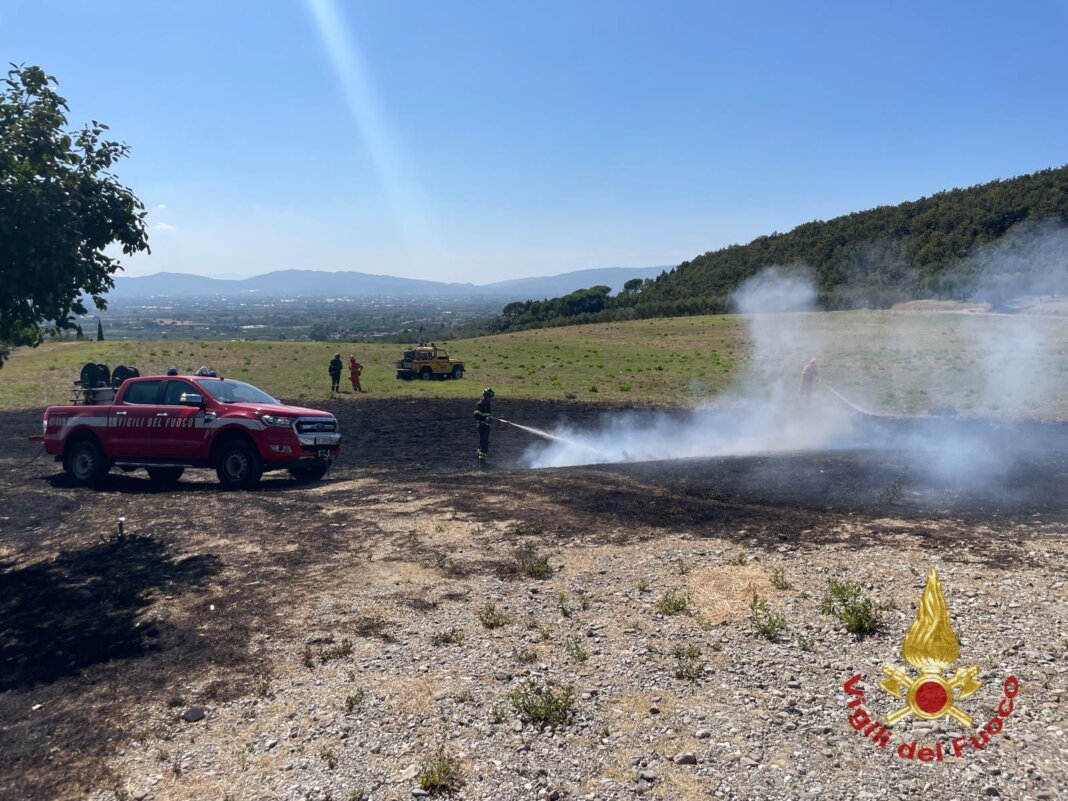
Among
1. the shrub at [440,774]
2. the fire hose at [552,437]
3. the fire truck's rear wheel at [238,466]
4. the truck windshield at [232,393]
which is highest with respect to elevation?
the truck windshield at [232,393]

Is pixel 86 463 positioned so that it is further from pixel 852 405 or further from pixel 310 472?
pixel 852 405

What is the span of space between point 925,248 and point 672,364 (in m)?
17.7

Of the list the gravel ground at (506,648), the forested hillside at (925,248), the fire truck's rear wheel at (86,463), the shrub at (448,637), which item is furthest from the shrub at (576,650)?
the forested hillside at (925,248)

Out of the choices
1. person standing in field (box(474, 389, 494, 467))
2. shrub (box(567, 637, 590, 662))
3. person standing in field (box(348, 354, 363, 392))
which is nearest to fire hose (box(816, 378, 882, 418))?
person standing in field (box(474, 389, 494, 467))

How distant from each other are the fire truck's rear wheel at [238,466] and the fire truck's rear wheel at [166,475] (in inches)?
67.9

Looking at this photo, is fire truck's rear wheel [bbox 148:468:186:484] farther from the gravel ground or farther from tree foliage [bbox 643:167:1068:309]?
tree foliage [bbox 643:167:1068:309]

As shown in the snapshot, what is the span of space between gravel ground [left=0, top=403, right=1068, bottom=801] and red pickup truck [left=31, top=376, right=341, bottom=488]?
71.3 inches

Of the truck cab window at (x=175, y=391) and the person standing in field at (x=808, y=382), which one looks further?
the person standing in field at (x=808, y=382)

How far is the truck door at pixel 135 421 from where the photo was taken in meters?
13.9

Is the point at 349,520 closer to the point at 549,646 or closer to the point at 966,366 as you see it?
the point at 549,646

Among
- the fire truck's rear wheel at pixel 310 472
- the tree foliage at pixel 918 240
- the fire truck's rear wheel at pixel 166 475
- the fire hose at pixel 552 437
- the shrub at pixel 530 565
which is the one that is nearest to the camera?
the shrub at pixel 530 565

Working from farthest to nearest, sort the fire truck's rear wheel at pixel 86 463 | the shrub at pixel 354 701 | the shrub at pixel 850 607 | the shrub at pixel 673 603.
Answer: the fire truck's rear wheel at pixel 86 463 → the shrub at pixel 673 603 → the shrub at pixel 850 607 → the shrub at pixel 354 701

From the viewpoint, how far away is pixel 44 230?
938 centimetres

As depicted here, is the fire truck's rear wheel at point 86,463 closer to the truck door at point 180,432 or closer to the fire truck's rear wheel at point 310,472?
the truck door at point 180,432
